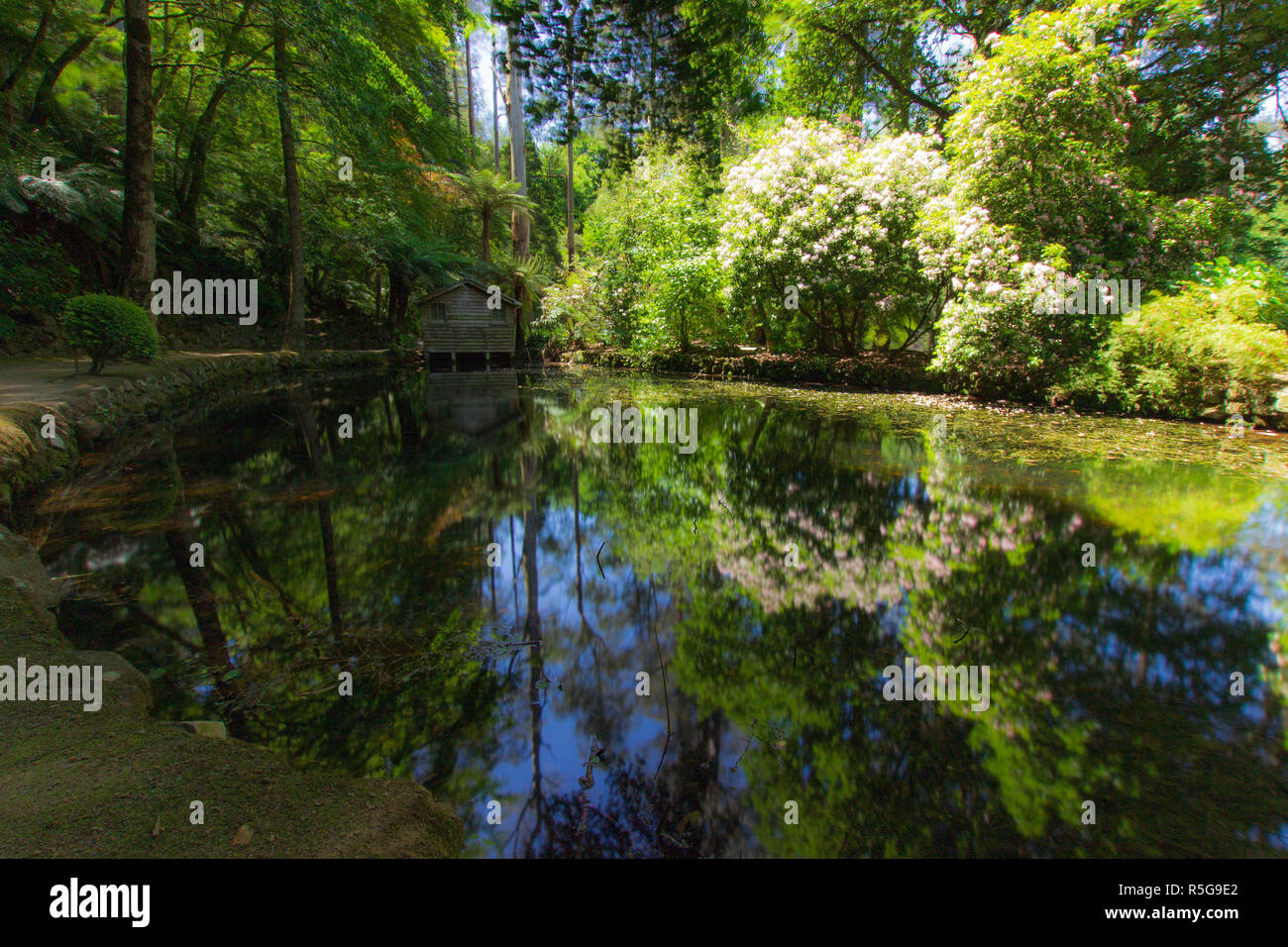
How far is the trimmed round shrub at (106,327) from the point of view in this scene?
9000 mm

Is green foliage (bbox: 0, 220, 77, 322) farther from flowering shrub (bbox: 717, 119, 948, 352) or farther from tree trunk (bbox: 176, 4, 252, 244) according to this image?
flowering shrub (bbox: 717, 119, 948, 352)

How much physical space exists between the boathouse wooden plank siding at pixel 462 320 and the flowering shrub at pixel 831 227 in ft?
34.1

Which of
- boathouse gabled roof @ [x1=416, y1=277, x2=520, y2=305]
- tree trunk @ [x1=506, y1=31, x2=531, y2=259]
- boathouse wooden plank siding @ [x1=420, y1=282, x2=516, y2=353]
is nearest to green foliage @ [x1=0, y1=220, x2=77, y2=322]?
boathouse gabled roof @ [x1=416, y1=277, x2=520, y2=305]

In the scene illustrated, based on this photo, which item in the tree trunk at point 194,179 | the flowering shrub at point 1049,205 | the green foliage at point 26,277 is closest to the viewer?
the green foliage at point 26,277

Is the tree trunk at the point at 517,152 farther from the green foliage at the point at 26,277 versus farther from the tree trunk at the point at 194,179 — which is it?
the green foliage at the point at 26,277

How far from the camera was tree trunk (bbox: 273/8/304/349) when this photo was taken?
13.8 meters

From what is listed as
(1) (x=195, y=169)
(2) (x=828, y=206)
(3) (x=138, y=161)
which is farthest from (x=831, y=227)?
(1) (x=195, y=169)

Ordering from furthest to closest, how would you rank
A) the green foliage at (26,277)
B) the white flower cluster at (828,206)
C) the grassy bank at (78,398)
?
the white flower cluster at (828,206) < the green foliage at (26,277) < the grassy bank at (78,398)

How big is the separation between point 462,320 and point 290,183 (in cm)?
766

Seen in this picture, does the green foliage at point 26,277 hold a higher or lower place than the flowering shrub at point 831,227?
lower

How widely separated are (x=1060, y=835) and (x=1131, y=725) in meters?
1.02

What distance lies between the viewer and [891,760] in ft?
8.28

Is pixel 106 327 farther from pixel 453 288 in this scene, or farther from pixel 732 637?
pixel 453 288

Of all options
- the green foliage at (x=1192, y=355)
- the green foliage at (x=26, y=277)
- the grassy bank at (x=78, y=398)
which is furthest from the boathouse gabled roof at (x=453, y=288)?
the green foliage at (x=1192, y=355)
